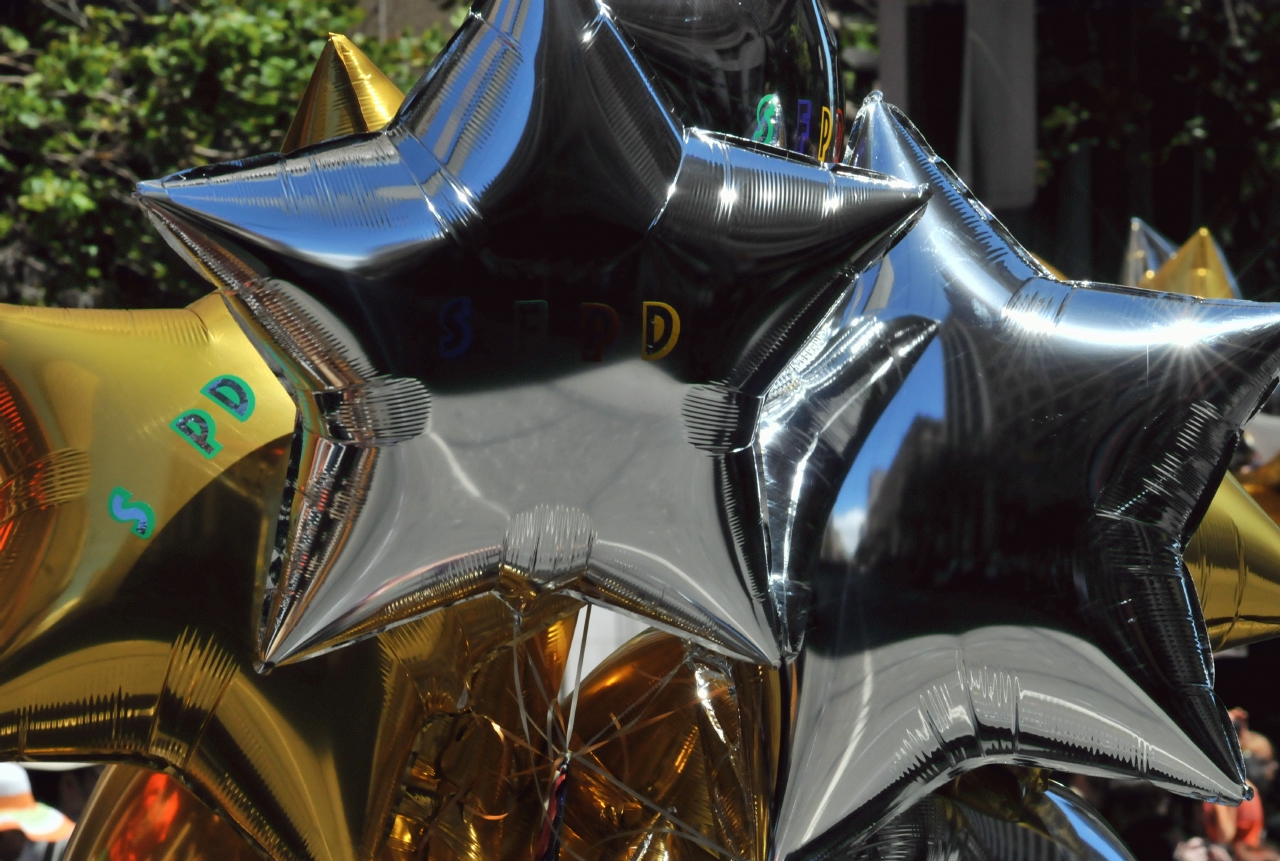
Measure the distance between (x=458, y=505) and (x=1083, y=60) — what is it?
5.38 m

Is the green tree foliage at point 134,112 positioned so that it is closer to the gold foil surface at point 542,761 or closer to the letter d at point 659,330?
the gold foil surface at point 542,761

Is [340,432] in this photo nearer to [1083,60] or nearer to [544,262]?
[544,262]

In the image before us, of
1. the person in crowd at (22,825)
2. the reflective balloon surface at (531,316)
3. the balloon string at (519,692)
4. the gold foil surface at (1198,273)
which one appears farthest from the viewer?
the gold foil surface at (1198,273)

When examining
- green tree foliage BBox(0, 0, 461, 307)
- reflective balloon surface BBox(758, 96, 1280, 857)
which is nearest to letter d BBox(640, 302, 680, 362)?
reflective balloon surface BBox(758, 96, 1280, 857)

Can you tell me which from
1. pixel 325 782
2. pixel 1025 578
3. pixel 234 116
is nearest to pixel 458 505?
pixel 325 782

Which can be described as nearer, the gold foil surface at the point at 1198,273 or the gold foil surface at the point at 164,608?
the gold foil surface at the point at 164,608

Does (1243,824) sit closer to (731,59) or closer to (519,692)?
(519,692)

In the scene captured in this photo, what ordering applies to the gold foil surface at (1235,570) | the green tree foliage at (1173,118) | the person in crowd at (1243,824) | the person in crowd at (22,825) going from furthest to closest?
1. the green tree foliage at (1173,118)
2. the person in crowd at (1243,824)
3. the person in crowd at (22,825)
4. the gold foil surface at (1235,570)

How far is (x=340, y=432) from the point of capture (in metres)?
1.07

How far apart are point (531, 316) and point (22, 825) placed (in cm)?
195

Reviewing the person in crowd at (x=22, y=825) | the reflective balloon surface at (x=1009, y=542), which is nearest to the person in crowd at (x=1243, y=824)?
the reflective balloon surface at (x=1009, y=542)

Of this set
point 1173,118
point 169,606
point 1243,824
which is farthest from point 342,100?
point 1173,118

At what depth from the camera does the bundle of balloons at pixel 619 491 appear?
3.43ft

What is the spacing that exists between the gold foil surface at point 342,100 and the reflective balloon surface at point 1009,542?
647 millimetres
